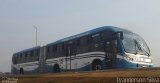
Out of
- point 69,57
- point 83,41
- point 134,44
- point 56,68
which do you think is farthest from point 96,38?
point 56,68

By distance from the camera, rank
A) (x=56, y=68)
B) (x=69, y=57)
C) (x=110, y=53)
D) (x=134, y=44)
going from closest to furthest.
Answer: (x=110, y=53), (x=134, y=44), (x=69, y=57), (x=56, y=68)

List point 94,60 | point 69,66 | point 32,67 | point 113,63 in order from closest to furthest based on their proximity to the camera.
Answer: point 113,63, point 94,60, point 69,66, point 32,67

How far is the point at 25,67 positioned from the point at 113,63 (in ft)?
55.7

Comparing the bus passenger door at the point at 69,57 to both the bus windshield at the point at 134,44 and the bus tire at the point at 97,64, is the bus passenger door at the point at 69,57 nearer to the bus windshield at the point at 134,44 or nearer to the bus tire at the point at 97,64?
the bus tire at the point at 97,64

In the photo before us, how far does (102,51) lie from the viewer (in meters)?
23.2

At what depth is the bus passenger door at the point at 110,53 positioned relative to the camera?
74.0ft

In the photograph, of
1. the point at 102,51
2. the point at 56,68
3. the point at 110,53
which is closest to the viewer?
the point at 110,53

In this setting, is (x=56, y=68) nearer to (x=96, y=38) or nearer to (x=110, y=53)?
(x=96, y=38)

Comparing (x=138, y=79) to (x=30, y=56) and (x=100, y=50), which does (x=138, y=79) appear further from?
(x=30, y=56)

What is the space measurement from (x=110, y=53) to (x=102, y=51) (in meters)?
0.72

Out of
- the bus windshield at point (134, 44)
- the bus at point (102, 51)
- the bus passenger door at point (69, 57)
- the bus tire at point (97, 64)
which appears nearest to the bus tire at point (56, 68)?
the bus at point (102, 51)

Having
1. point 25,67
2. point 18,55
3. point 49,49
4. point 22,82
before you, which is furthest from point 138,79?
point 18,55

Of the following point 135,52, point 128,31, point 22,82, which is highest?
point 128,31

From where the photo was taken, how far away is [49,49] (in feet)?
103
